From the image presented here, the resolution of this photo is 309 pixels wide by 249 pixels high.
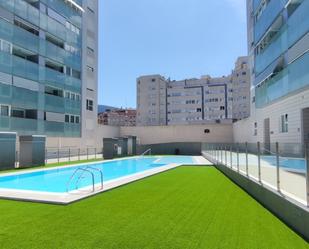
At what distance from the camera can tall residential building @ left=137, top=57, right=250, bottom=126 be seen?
309 feet

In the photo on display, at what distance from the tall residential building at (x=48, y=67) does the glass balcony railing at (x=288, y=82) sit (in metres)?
20.1

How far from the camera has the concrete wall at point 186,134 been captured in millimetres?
41594

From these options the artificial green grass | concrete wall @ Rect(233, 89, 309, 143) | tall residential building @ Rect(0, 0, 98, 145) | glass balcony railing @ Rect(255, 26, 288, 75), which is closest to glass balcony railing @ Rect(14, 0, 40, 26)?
tall residential building @ Rect(0, 0, 98, 145)

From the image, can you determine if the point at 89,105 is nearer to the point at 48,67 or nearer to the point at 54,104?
the point at 54,104

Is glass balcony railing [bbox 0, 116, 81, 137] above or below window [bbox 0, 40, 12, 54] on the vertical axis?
below

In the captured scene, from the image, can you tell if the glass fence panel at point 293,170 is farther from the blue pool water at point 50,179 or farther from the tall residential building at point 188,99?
the tall residential building at point 188,99

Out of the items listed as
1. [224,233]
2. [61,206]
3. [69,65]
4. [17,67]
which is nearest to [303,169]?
[224,233]

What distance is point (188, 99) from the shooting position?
98562 millimetres

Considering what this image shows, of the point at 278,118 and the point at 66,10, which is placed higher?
the point at 66,10

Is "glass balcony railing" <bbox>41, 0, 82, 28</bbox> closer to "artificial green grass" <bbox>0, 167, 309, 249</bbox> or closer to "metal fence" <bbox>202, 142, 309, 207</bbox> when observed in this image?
"artificial green grass" <bbox>0, 167, 309, 249</bbox>

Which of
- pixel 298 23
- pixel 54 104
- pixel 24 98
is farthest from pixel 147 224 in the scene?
pixel 54 104

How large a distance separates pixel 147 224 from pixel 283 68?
58.7 feet

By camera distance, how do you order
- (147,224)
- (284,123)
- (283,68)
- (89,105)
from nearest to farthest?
(147,224), (283,68), (284,123), (89,105)

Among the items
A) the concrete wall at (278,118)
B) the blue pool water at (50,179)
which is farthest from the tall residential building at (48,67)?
the concrete wall at (278,118)
